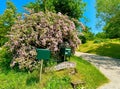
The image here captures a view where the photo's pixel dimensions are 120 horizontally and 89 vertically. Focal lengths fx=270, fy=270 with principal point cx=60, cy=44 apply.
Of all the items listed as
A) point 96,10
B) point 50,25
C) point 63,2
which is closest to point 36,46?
point 50,25

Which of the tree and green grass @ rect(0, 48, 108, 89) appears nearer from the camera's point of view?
green grass @ rect(0, 48, 108, 89)

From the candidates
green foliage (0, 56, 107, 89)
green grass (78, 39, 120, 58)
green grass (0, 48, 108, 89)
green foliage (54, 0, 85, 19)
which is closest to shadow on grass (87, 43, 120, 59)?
green grass (78, 39, 120, 58)

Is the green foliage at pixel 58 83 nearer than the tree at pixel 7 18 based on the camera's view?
Yes

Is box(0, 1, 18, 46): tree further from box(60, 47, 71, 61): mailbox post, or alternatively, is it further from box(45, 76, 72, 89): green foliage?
box(45, 76, 72, 89): green foliage

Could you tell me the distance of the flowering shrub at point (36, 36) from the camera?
1316 cm

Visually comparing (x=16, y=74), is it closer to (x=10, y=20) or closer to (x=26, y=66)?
(x=26, y=66)

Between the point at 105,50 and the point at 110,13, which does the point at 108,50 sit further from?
the point at 110,13

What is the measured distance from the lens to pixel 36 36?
13.5 m

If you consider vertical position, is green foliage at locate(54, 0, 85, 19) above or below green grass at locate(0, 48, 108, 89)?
above

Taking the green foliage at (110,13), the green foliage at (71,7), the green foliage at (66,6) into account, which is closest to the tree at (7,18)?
the green foliage at (66,6)

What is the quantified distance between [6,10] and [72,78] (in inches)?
334

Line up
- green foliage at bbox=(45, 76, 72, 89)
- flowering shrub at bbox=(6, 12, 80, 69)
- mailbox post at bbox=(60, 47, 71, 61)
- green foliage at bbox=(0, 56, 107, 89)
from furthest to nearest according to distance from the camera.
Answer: mailbox post at bbox=(60, 47, 71, 61)
flowering shrub at bbox=(6, 12, 80, 69)
green foliage at bbox=(45, 76, 72, 89)
green foliage at bbox=(0, 56, 107, 89)

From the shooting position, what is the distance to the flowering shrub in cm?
1316

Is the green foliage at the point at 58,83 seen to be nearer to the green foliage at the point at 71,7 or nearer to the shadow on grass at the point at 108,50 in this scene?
the green foliage at the point at 71,7
